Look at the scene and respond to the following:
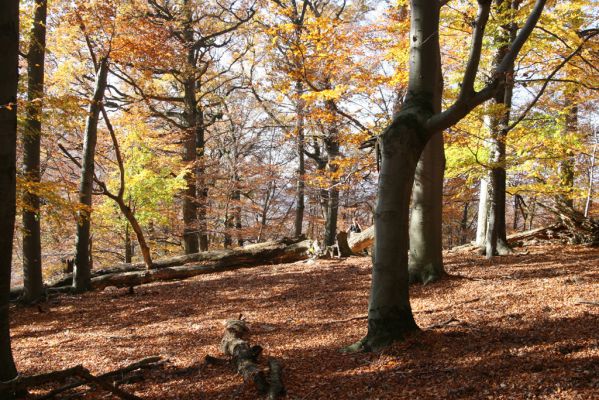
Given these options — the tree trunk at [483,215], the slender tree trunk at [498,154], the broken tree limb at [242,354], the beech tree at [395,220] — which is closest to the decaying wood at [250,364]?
the broken tree limb at [242,354]

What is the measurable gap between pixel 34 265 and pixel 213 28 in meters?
10.2

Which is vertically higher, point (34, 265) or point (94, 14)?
point (94, 14)

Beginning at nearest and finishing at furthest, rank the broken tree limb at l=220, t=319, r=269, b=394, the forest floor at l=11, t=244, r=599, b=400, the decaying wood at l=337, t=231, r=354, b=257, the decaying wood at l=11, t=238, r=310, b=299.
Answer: the forest floor at l=11, t=244, r=599, b=400 < the broken tree limb at l=220, t=319, r=269, b=394 < the decaying wood at l=11, t=238, r=310, b=299 < the decaying wood at l=337, t=231, r=354, b=257

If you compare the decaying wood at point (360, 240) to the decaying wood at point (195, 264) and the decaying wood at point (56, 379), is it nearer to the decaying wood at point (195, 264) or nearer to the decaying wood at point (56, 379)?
the decaying wood at point (195, 264)

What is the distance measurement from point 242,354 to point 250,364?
36 cm

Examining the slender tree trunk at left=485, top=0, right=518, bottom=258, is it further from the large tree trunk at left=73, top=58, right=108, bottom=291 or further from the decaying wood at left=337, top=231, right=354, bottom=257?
the large tree trunk at left=73, top=58, right=108, bottom=291

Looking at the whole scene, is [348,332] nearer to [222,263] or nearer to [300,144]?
[222,263]

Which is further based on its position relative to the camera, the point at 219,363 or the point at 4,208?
the point at 219,363

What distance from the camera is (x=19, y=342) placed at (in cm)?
740

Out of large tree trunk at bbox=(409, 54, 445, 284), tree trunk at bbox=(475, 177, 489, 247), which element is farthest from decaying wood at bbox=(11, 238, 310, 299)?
large tree trunk at bbox=(409, 54, 445, 284)

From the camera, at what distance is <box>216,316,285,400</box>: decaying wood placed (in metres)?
4.04

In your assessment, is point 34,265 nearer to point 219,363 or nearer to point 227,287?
point 227,287

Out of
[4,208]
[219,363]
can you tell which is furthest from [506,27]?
[4,208]

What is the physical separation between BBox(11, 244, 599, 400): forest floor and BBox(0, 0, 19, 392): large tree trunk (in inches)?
40.0
